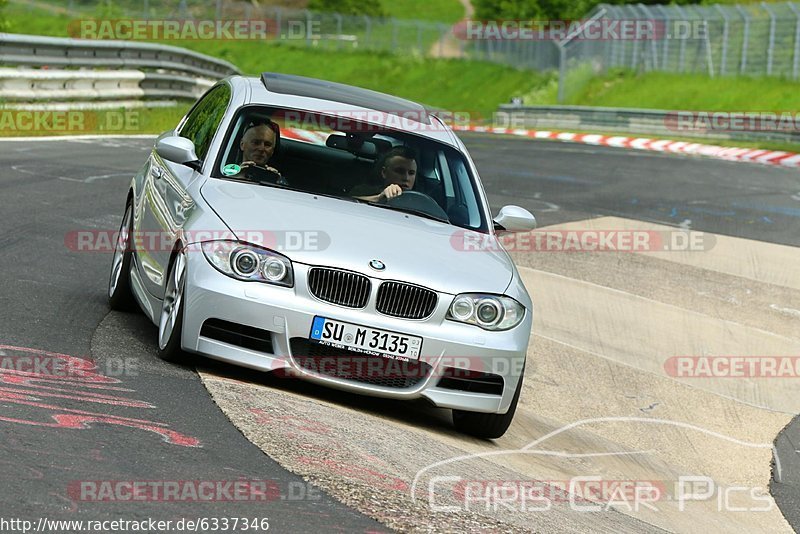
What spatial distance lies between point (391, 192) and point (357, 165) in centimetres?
40

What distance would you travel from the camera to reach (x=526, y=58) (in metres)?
69.0

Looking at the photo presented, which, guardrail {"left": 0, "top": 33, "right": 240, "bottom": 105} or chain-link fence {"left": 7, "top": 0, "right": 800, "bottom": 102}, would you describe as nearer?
guardrail {"left": 0, "top": 33, "right": 240, "bottom": 105}

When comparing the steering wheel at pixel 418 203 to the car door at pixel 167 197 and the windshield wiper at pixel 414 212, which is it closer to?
the windshield wiper at pixel 414 212

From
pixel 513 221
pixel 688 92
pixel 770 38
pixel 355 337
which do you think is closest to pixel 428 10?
pixel 688 92

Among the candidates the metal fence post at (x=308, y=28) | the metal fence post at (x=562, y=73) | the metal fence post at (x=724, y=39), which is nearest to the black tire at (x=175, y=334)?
the metal fence post at (x=724, y=39)

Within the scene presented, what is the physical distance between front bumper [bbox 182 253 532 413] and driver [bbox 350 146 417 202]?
1367 mm

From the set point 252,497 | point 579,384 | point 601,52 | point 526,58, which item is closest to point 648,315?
point 579,384

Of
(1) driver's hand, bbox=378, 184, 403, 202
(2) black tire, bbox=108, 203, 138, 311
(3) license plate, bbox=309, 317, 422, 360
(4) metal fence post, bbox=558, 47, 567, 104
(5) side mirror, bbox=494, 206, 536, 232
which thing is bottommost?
(4) metal fence post, bbox=558, 47, 567, 104

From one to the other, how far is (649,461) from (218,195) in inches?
123

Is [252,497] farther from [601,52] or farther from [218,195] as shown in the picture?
[601,52]

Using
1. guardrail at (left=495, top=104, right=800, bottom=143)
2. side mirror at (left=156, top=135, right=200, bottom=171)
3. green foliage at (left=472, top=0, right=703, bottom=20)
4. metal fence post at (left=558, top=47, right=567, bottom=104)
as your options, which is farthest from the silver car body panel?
green foliage at (left=472, top=0, right=703, bottom=20)

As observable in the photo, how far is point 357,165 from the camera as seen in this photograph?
8469 millimetres

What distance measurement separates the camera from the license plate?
682 cm

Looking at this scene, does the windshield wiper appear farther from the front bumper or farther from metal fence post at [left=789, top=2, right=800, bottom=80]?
metal fence post at [left=789, top=2, right=800, bottom=80]
